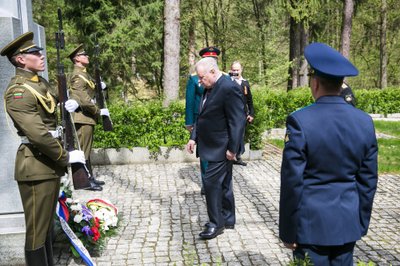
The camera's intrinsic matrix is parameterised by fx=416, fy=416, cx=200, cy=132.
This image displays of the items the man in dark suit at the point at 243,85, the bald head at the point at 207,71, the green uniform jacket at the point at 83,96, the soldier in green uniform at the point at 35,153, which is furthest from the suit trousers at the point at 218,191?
the man in dark suit at the point at 243,85

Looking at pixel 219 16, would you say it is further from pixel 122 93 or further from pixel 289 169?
pixel 289 169

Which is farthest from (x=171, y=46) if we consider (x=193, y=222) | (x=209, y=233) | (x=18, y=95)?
(x=18, y=95)

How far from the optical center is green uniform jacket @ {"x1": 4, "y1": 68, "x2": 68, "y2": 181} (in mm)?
3494

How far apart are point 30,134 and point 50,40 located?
76.3 ft

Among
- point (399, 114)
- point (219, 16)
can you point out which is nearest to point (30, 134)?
point (399, 114)

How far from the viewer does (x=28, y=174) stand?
12.1 ft

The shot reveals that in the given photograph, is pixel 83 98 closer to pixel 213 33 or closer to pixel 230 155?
pixel 230 155

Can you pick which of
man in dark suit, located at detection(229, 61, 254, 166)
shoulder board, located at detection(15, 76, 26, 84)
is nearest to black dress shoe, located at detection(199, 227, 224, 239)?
shoulder board, located at detection(15, 76, 26, 84)

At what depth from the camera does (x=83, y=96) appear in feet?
22.5

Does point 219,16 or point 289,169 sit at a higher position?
point 219,16

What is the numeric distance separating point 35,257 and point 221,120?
2.46 m

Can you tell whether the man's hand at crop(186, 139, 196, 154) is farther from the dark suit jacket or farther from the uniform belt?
the uniform belt

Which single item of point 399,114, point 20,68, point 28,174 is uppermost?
point 20,68

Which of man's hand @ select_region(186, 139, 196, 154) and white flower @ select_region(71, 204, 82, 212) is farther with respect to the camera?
man's hand @ select_region(186, 139, 196, 154)
